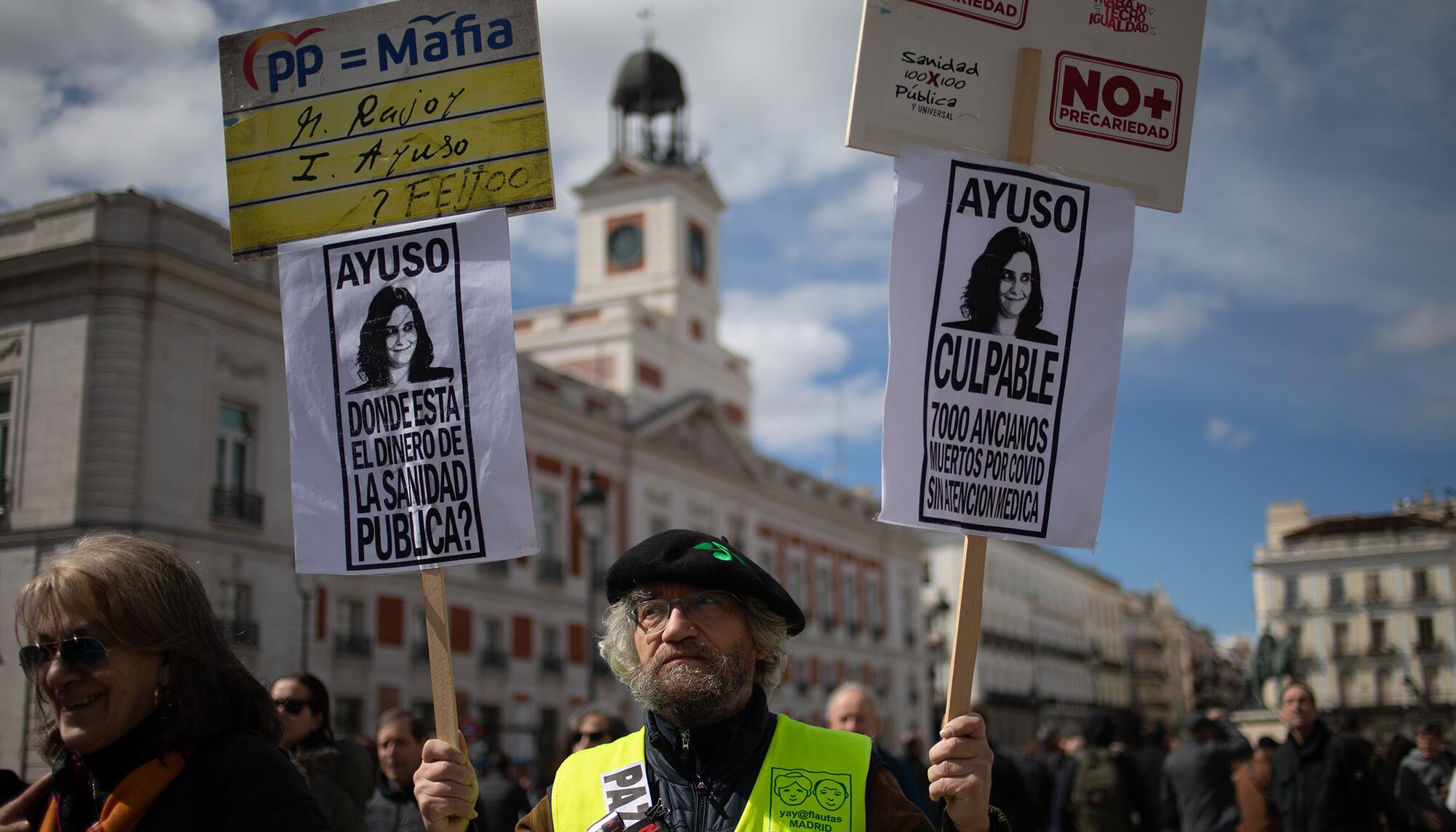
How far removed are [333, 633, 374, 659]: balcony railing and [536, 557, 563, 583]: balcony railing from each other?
6638 mm

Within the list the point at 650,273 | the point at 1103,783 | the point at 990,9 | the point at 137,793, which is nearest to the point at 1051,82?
the point at 990,9

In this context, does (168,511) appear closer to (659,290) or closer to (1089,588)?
(659,290)

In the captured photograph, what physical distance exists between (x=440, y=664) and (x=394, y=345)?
879mm

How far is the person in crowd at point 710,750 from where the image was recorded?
9.04 ft

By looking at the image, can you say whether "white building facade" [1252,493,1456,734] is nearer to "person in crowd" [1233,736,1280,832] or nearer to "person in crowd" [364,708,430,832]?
"person in crowd" [1233,736,1280,832]

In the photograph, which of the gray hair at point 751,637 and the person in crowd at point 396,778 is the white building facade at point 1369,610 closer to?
the person in crowd at point 396,778

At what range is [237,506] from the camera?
77.9 ft

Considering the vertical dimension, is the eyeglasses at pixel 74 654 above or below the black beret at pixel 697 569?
below

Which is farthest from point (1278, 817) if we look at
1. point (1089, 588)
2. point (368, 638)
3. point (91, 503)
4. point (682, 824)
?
point (1089, 588)

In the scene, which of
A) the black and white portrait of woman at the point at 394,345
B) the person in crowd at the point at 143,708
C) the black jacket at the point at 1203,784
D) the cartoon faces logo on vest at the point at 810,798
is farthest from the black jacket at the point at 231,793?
the black jacket at the point at 1203,784

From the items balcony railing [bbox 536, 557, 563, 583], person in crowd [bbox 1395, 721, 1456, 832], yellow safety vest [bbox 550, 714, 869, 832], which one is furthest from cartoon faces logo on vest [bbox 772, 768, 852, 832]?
balcony railing [bbox 536, 557, 563, 583]

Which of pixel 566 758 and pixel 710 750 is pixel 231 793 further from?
pixel 710 750

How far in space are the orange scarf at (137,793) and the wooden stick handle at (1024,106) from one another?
233 centimetres

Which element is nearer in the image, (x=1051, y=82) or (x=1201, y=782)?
(x=1051, y=82)
